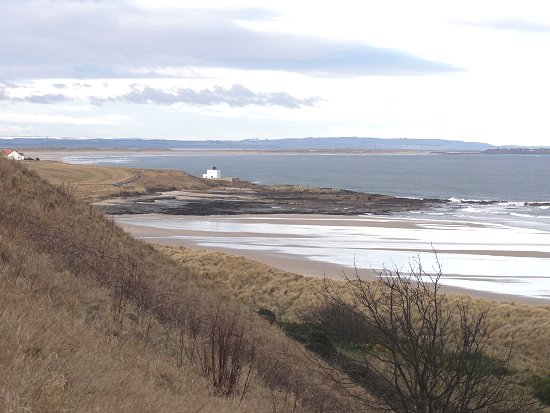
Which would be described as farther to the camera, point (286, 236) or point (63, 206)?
point (286, 236)

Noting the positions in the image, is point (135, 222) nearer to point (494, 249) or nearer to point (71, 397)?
point (494, 249)

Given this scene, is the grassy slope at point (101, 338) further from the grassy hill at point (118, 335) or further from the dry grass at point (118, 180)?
the dry grass at point (118, 180)

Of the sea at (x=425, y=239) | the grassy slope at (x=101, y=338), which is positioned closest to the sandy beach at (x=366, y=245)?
the sea at (x=425, y=239)

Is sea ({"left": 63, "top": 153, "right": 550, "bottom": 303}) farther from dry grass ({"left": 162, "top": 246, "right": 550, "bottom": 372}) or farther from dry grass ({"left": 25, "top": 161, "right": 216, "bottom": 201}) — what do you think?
dry grass ({"left": 25, "top": 161, "right": 216, "bottom": 201})

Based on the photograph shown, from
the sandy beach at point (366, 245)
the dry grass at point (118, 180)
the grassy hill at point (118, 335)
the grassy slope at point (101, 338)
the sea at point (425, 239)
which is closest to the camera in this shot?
the grassy slope at point (101, 338)

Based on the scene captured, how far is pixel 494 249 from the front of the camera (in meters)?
42.0

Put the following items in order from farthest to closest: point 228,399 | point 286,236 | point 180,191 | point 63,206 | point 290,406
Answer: point 180,191, point 286,236, point 63,206, point 290,406, point 228,399

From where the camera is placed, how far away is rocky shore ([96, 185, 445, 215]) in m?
64.8

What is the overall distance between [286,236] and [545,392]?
32140 mm

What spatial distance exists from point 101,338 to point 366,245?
Answer: 35550mm

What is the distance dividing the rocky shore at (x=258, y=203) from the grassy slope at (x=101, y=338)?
47.2 metres

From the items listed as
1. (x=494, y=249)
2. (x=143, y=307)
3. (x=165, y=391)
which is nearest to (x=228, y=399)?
(x=165, y=391)

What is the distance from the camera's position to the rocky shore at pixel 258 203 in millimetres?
64812

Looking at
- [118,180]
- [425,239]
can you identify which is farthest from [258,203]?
[425,239]
